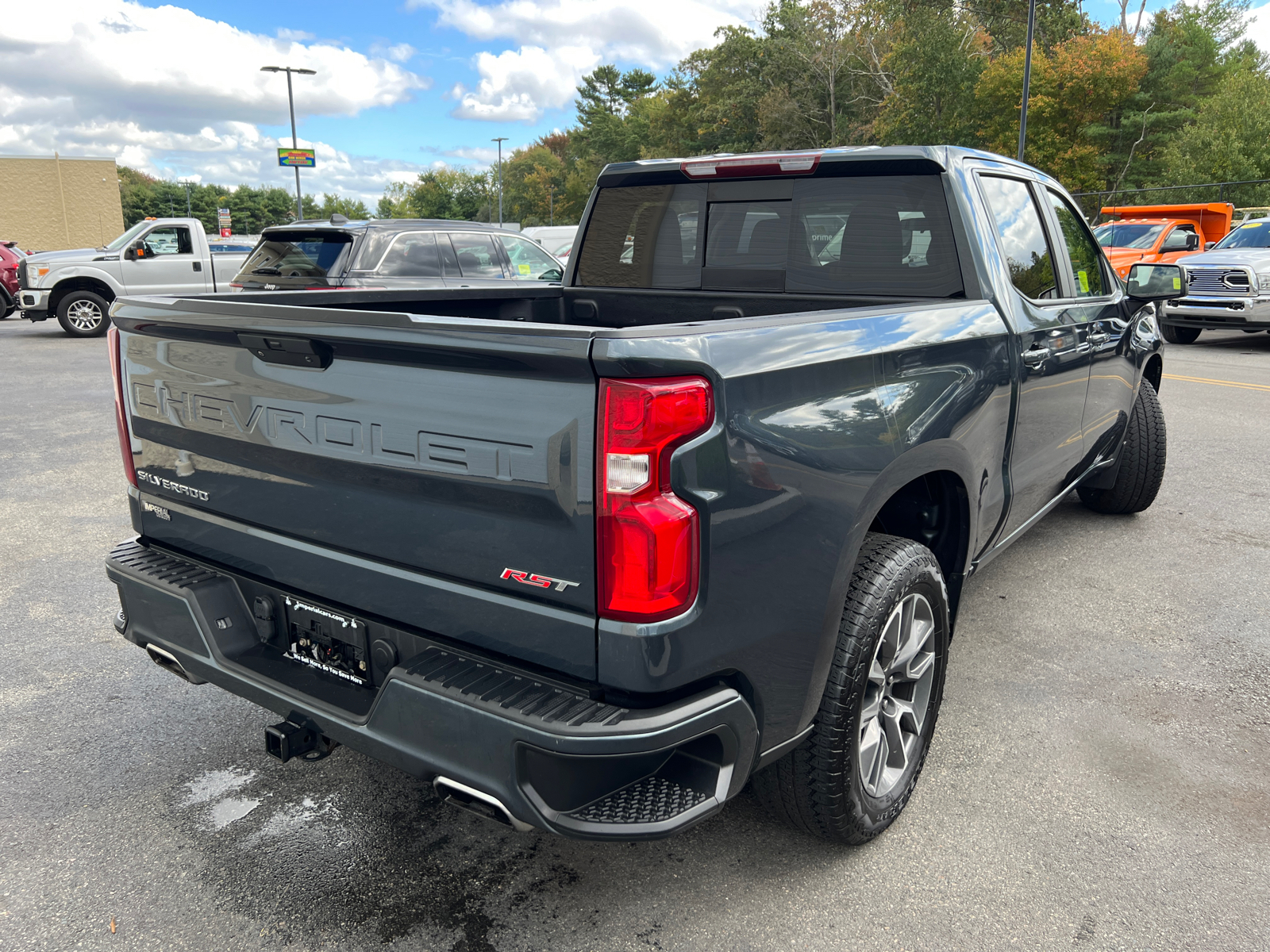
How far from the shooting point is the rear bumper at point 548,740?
1756 millimetres

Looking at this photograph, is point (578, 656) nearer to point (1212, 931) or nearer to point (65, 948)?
point (65, 948)

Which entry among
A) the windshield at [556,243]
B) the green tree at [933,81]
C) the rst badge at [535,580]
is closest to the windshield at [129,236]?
the windshield at [556,243]

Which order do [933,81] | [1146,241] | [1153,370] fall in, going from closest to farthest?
[1153,370] → [1146,241] → [933,81]

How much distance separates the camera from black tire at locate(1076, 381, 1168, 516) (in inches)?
205

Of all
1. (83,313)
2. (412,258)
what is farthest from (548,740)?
(83,313)

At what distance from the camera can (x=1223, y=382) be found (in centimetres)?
1116

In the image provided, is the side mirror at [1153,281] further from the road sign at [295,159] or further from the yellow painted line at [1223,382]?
the road sign at [295,159]

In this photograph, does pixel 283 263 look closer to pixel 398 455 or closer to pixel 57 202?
pixel 398 455

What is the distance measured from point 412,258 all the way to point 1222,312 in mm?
11961

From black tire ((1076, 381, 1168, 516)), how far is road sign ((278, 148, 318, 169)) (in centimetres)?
3731

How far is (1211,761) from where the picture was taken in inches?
118

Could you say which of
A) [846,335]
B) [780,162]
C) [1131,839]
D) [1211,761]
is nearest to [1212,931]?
[1131,839]

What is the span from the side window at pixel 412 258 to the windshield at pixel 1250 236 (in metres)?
13.5

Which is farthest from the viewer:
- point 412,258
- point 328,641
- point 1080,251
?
point 412,258
